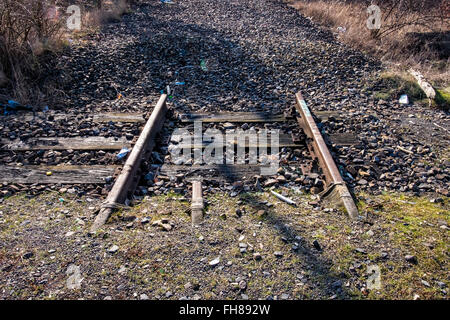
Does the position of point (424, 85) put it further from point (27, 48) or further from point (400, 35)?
point (27, 48)

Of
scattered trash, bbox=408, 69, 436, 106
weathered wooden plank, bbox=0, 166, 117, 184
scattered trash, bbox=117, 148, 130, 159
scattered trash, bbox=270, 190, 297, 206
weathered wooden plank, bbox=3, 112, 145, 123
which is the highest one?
scattered trash, bbox=408, 69, 436, 106

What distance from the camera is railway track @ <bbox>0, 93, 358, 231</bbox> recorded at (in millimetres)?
3807

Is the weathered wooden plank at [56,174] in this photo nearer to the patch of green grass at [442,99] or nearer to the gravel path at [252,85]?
the gravel path at [252,85]

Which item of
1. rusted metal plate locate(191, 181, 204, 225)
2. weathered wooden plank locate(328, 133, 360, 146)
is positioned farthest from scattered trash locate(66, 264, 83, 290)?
weathered wooden plank locate(328, 133, 360, 146)

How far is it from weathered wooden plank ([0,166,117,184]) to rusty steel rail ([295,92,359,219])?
2.69m

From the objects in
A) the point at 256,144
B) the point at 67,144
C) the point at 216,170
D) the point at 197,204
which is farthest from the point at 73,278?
the point at 256,144

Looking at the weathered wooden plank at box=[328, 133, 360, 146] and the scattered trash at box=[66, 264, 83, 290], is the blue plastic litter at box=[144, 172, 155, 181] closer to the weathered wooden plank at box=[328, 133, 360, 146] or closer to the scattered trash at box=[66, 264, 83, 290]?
the scattered trash at box=[66, 264, 83, 290]

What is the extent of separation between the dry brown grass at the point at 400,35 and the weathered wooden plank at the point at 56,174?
7.01 metres

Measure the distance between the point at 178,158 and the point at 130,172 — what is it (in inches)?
33.9

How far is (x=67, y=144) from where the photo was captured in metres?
4.73

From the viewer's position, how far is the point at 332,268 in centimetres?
256

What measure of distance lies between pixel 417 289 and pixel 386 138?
119 inches
